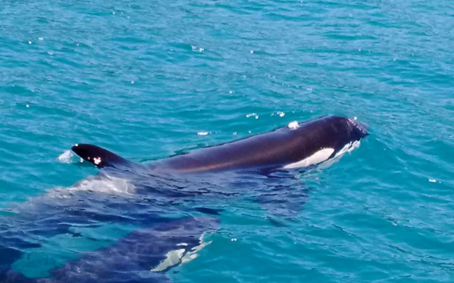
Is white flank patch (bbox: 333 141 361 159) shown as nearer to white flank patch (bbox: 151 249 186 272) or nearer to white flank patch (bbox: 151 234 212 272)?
white flank patch (bbox: 151 234 212 272)

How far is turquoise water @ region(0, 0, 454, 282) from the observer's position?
485 inches

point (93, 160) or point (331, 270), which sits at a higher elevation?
point (93, 160)

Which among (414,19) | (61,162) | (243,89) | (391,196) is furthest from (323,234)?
(414,19)

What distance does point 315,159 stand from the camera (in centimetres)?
1586

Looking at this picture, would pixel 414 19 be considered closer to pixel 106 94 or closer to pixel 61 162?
pixel 106 94

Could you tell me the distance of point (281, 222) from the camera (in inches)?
516

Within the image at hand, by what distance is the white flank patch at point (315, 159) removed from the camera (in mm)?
15530

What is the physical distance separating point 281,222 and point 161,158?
11.3 feet

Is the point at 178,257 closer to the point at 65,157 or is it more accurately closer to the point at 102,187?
the point at 102,187

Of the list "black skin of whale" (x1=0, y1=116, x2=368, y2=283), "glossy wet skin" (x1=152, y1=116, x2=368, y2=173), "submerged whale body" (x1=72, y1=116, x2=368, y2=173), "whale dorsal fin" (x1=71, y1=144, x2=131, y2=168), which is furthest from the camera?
"glossy wet skin" (x1=152, y1=116, x2=368, y2=173)

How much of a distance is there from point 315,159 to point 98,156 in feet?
15.1

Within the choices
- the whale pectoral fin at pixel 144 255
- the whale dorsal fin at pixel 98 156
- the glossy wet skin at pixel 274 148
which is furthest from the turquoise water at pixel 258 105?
the whale dorsal fin at pixel 98 156

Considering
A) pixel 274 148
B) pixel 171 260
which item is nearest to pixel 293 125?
pixel 274 148

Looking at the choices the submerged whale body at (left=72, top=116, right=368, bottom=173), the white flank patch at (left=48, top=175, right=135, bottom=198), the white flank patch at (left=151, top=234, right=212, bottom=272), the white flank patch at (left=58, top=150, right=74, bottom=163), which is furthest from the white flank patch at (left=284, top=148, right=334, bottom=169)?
the white flank patch at (left=58, top=150, right=74, bottom=163)
